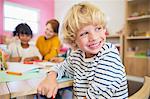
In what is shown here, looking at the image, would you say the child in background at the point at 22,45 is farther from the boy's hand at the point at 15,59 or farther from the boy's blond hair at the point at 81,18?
the boy's blond hair at the point at 81,18

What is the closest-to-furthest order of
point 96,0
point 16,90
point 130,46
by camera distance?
1. point 16,90
2. point 130,46
3. point 96,0

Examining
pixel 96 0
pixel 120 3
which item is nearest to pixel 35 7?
pixel 96 0

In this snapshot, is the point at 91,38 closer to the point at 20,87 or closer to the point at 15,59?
the point at 20,87

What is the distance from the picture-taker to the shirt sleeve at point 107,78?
21.7 inches

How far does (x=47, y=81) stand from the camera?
635 mm

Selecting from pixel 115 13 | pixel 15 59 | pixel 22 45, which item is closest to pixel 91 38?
pixel 15 59

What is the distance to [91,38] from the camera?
611mm

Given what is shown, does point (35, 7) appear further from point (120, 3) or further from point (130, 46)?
point (130, 46)

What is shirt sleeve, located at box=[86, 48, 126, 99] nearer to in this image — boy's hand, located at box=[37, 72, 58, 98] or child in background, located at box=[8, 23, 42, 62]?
boy's hand, located at box=[37, 72, 58, 98]

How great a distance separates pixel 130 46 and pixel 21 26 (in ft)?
6.65

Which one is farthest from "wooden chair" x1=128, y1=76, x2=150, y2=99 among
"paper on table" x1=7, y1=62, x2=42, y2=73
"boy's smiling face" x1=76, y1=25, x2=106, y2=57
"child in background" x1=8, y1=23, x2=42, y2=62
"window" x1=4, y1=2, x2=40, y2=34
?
"window" x1=4, y1=2, x2=40, y2=34

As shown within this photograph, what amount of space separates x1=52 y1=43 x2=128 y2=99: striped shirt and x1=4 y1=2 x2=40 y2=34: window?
3.71 metres

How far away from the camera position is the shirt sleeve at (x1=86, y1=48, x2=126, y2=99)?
0.55 metres

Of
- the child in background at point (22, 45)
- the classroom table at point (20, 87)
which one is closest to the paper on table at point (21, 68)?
the classroom table at point (20, 87)
